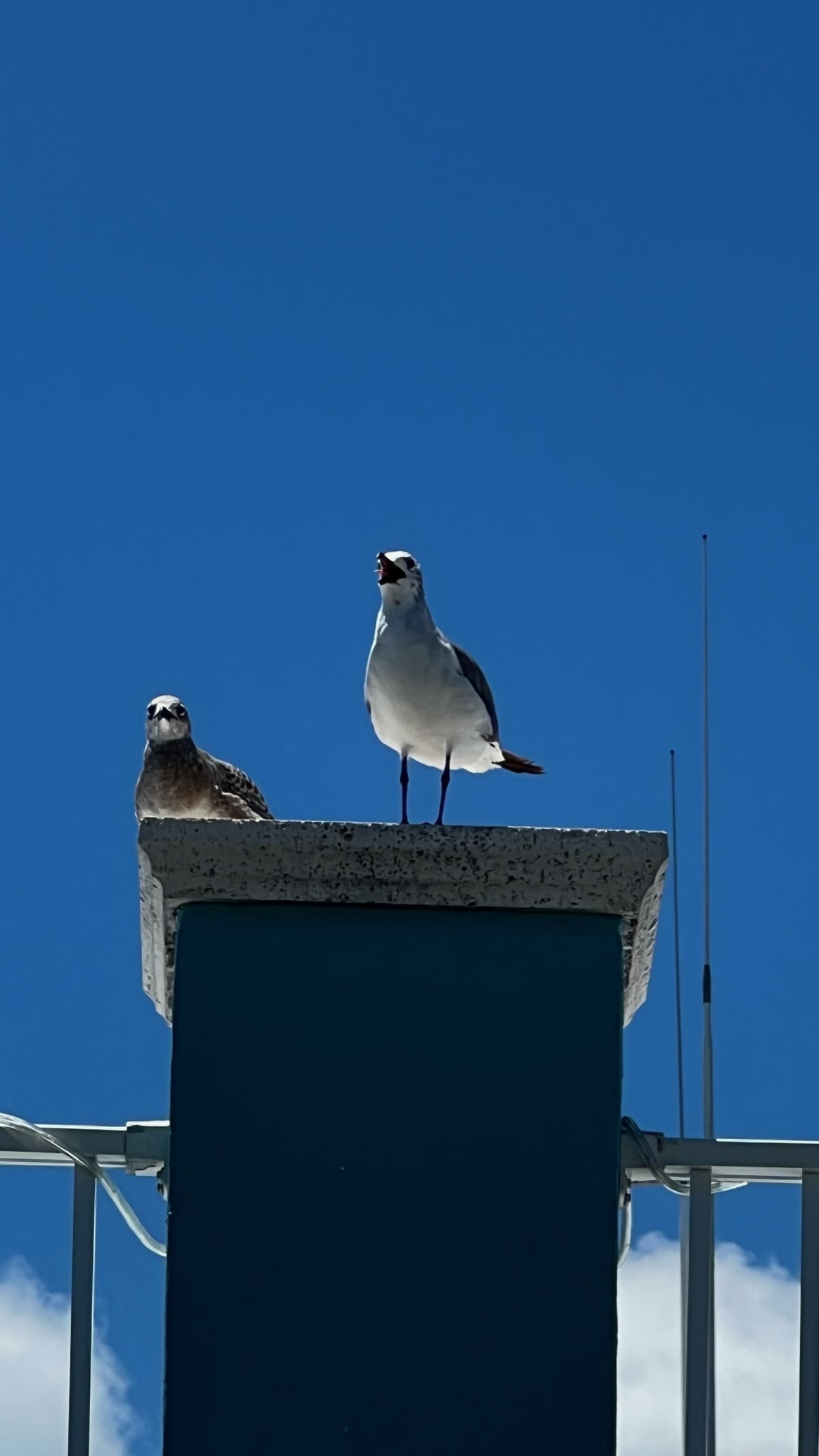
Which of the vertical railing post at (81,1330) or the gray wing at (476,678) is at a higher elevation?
the gray wing at (476,678)

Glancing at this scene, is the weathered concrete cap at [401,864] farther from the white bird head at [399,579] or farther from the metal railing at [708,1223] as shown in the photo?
the white bird head at [399,579]

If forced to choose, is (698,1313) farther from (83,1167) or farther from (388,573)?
(388,573)

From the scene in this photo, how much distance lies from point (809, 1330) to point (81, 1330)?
1122 millimetres

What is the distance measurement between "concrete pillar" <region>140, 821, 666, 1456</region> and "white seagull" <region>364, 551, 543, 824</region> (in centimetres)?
153

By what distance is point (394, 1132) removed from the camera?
2834 millimetres

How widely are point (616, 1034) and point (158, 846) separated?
708mm

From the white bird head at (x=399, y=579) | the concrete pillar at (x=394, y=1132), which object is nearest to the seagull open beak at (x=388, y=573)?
the white bird head at (x=399, y=579)

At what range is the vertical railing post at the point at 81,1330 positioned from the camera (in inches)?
121

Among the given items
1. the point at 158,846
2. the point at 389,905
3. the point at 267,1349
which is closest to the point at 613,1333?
the point at 267,1349

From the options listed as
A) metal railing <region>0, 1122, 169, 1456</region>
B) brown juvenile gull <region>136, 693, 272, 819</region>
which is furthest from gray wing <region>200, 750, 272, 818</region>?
metal railing <region>0, 1122, 169, 1456</region>

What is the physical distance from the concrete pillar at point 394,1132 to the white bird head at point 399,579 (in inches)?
64.0

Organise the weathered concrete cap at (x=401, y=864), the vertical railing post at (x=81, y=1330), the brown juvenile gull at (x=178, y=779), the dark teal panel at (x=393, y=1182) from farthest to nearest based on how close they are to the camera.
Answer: the brown juvenile gull at (x=178, y=779) < the vertical railing post at (x=81, y=1330) < the weathered concrete cap at (x=401, y=864) < the dark teal panel at (x=393, y=1182)

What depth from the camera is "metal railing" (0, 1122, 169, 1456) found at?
309cm

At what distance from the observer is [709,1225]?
3172 mm
